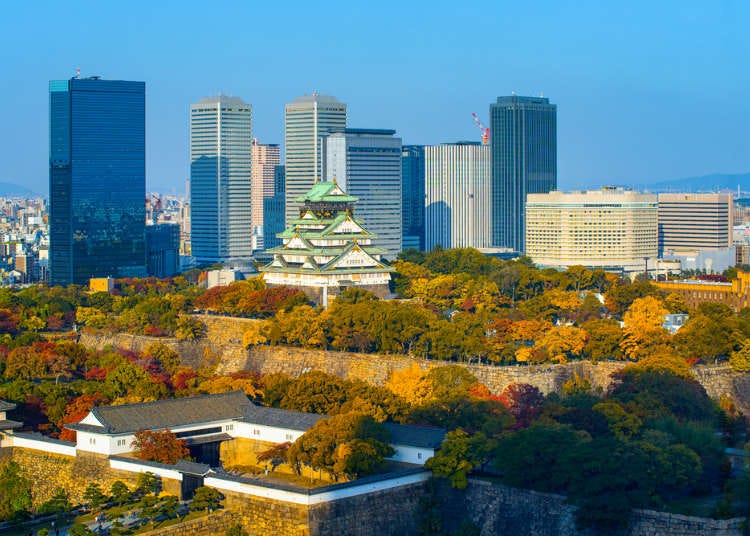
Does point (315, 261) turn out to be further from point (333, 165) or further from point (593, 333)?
point (333, 165)

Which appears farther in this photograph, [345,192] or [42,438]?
[345,192]

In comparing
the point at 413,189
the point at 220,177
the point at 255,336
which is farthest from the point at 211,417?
the point at 413,189

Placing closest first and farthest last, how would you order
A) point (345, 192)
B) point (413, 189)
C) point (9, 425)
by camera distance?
point (9, 425), point (345, 192), point (413, 189)

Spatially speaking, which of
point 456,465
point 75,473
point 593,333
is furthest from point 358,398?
point 593,333

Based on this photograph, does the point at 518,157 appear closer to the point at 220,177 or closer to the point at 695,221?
the point at 695,221

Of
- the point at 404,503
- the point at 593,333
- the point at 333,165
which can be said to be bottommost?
the point at 404,503
